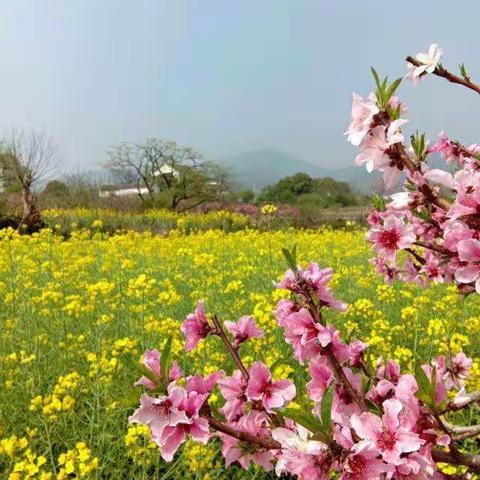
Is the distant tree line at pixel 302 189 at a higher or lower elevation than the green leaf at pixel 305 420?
lower

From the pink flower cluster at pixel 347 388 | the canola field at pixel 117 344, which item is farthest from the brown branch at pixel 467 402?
the canola field at pixel 117 344

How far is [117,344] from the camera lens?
10.7 ft

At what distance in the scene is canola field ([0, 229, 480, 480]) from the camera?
2.73 metres

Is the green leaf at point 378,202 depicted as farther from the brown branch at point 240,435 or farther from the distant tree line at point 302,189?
the distant tree line at point 302,189

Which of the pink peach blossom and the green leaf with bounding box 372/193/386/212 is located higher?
the green leaf with bounding box 372/193/386/212

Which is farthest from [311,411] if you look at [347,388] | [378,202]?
[378,202]

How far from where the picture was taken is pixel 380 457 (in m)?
1.08

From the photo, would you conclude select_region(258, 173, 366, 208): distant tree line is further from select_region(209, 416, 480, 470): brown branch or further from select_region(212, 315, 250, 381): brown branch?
select_region(209, 416, 480, 470): brown branch

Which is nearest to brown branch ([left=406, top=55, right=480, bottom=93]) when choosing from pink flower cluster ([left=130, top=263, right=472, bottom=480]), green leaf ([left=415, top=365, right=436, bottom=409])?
pink flower cluster ([left=130, top=263, right=472, bottom=480])

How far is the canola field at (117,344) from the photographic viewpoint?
8.97 ft

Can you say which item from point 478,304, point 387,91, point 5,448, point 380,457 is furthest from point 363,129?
point 478,304

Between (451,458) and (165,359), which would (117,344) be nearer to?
(165,359)

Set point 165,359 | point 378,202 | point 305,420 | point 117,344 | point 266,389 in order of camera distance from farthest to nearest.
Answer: point 117,344, point 378,202, point 266,389, point 165,359, point 305,420

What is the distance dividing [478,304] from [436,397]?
14.6 ft
